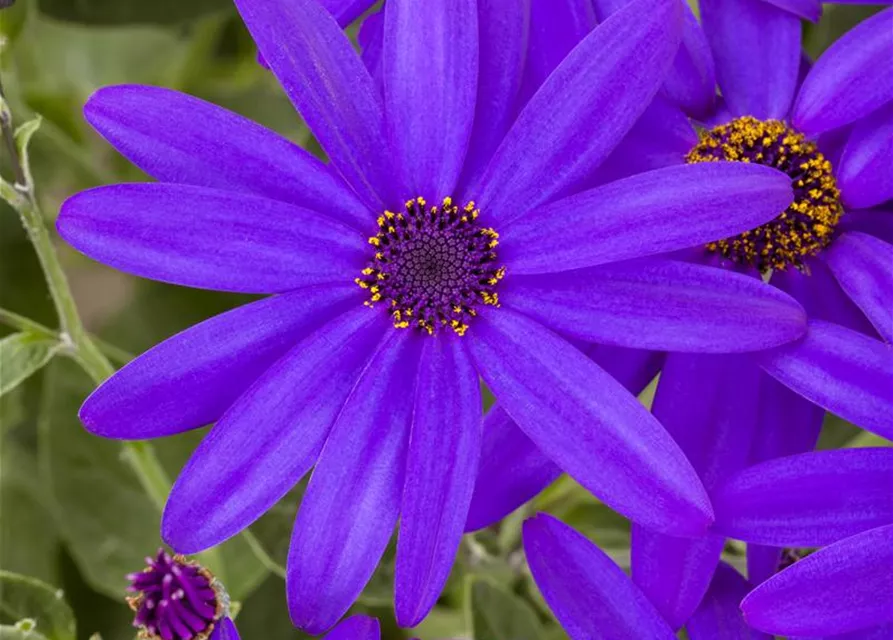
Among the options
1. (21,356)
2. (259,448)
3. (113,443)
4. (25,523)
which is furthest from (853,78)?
(25,523)

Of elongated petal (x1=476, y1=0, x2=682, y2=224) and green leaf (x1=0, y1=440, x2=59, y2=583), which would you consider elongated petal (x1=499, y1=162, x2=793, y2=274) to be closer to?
elongated petal (x1=476, y1=0, x2=682, y2=224)

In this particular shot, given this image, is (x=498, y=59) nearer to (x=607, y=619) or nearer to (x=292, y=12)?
(x=292, y=12)

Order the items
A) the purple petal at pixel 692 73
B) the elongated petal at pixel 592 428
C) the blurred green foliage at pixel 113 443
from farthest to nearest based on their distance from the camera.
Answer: the blurred green foliage at pixel 113 443 → the purple petal at pixel 692 73 → the elongated petal at pixel 592 428

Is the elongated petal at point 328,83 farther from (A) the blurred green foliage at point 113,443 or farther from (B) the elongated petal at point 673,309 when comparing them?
(A) the blurred green foliage at point 113,443

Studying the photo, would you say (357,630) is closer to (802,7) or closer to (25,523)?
(802,7)

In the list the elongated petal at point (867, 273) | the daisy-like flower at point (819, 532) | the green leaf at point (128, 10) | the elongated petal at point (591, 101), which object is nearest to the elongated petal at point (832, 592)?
the daisy-like flower at point (819, 532)

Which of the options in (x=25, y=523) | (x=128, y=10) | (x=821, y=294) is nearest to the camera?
(x=821, y=294)
